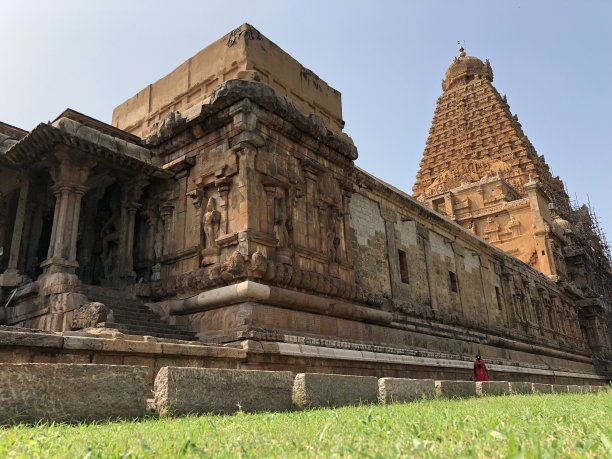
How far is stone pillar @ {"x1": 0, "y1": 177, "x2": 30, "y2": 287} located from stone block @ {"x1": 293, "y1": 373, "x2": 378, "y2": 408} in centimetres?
765

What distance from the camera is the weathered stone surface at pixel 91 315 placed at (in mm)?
8398

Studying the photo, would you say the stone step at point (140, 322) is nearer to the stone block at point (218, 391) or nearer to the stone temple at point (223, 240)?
the stone temple at point (223, 240)

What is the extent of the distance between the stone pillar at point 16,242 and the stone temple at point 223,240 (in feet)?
0.11

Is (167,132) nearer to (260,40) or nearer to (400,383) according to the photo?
(260,40)

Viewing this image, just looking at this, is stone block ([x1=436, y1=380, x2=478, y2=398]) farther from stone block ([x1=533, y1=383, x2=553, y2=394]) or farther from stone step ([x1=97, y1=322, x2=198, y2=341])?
stone step ([x1=97, y1=322, x2=198, y2=341])

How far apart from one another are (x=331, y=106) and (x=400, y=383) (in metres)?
9.03

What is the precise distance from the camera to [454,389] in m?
8.09

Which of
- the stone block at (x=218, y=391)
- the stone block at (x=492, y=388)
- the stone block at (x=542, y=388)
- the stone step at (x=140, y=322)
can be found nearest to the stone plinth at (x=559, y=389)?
the stone block at (x=542, y=388)

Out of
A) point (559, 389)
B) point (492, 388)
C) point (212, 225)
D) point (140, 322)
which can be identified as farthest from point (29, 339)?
point (559, 389)

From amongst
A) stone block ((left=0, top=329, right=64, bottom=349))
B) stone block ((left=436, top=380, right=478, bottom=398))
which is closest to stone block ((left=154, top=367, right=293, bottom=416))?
stone block ((left=0, top=329, right=64, bottom=349))

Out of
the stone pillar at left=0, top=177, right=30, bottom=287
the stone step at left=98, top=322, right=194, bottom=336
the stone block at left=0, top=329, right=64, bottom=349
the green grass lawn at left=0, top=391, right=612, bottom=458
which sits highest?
the stone pillar at left=0, top=177, right=30, bottom=287

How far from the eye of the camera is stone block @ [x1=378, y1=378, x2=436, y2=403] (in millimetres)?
6730

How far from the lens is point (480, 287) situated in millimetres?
20078

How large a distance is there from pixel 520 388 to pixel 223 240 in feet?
22.0
